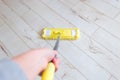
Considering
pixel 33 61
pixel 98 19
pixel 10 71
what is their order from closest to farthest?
pixel 10 71 → pixel 33 61 → pixel 98 19

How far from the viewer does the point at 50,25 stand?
1415mm

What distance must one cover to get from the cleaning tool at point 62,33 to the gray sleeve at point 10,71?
2.75ft

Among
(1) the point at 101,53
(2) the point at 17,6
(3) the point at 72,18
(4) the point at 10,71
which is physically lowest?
→ (1) the point at 101,53

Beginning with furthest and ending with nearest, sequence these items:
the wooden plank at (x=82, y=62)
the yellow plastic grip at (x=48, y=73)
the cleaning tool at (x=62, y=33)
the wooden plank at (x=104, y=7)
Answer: the wooden plank at (x=104, y=7) < the cleaning tool at (x=62, y=33) < the wooden plank at (x=82, y=62) < the yellow plastic grip at (x=48, y=73)

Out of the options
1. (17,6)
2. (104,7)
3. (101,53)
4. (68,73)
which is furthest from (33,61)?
(17,6)

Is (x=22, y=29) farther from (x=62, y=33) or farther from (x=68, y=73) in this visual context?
(x=68, y=73)

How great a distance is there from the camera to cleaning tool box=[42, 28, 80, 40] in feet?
4.16

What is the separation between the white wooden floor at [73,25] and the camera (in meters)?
1.13

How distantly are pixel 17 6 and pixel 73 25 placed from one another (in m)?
0.57

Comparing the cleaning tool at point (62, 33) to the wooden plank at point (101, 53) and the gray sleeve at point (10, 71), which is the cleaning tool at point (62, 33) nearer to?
the wooden plank at point (101, 53)

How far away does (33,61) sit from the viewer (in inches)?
20.8

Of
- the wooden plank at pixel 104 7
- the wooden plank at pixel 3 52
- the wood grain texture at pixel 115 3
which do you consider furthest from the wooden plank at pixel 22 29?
the wood grain texture at pixel 115 3

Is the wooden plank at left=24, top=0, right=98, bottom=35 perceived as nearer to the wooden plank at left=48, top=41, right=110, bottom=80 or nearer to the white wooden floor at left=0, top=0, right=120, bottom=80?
the white wooden floor at left=0, top=0, right=120, bottom=80

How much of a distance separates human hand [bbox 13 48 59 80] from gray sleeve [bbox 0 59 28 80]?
1.2 inches
